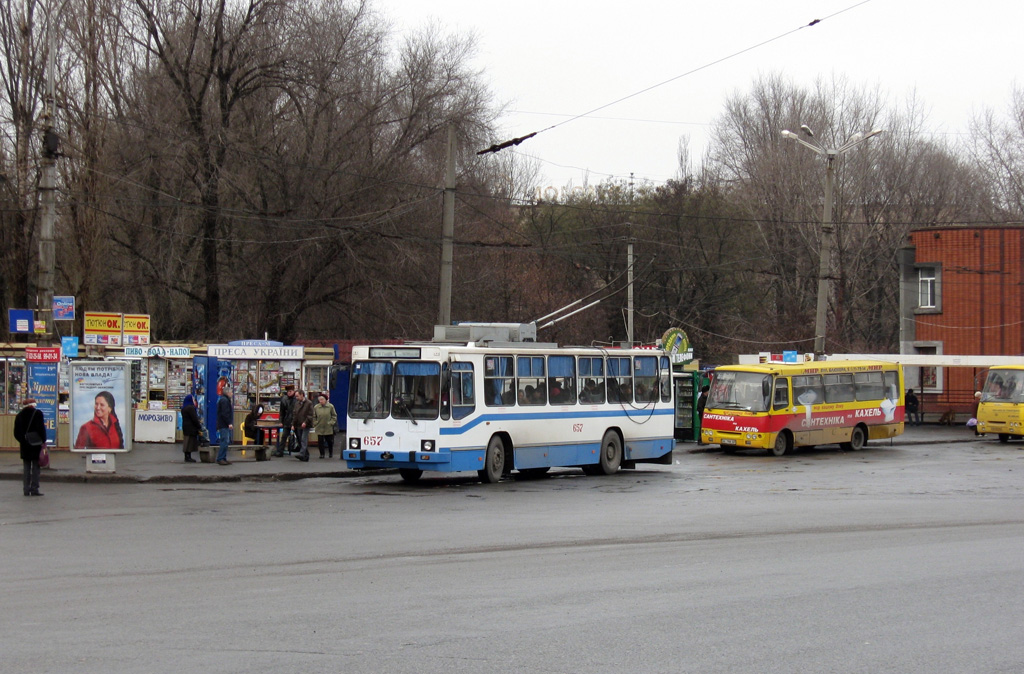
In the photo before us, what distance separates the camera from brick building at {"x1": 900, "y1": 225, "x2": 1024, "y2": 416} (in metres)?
50.2

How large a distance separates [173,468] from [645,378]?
34.3 ft

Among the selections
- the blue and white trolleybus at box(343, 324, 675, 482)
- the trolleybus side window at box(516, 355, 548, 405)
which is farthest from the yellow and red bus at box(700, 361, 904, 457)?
the trolleybus side window at box(516, 355, 548, 405)

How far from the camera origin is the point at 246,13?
35344 millimetres

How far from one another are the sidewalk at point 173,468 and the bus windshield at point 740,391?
11435 mm

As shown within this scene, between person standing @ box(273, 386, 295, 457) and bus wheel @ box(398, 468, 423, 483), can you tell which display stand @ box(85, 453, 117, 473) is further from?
person standing @ box(273, 386, 295, 457)

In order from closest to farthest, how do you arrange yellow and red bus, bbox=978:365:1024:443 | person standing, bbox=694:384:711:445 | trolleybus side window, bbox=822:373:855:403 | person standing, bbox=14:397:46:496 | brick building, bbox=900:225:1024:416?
person standing, bbox=14:397:46:496 → trolleybus side window, bbox=822:373:855:403 → person standing, bbox=694:384:711:445 → yellow and red bus, bbox=978:365:1024:443 → brick building, bbox=900:225:1024:416

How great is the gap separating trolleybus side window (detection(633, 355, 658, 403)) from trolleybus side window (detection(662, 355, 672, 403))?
0.35m

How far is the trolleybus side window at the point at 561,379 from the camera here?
22578mm

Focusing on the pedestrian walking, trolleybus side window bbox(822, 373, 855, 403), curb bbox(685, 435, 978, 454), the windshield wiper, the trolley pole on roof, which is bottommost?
curb bbox(685, 435, 978, 454)

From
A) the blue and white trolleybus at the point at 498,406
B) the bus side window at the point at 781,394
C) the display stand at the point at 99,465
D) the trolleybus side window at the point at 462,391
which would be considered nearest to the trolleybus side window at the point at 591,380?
the blue and white trolleybus at the point at 498,406

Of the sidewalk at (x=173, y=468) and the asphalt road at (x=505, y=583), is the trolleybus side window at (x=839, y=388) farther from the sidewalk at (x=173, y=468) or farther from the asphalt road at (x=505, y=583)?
the sidewalk at (x=173, y=468)

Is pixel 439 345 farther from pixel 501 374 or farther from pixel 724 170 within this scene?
pixel 724 170

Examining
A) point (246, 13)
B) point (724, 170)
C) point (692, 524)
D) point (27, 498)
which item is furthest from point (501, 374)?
point (724, 170)

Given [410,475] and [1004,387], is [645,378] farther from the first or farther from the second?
[1004,387]
